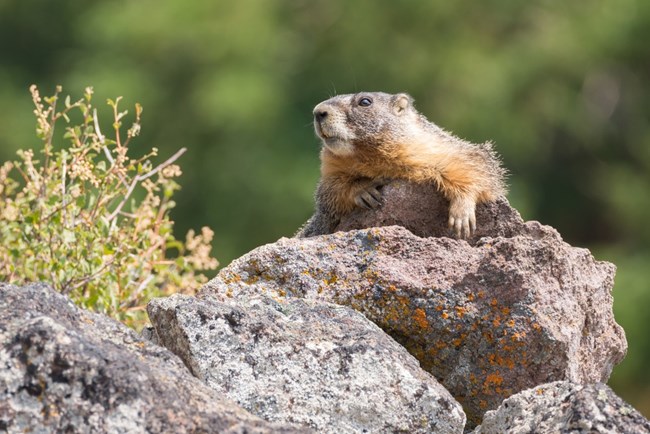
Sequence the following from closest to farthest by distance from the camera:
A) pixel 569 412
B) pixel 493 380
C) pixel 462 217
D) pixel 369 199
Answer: pixel 569 412 → pixel 493 380 → pixel 462 217 → pixel 369 199

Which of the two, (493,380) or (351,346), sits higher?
(493,380)

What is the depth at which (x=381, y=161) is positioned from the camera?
6.07 m

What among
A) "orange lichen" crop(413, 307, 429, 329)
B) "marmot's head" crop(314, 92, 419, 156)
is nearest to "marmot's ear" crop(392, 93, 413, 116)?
"marmot's head" crop(314, 92, 419, 156)

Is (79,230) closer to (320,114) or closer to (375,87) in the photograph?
(320,114)

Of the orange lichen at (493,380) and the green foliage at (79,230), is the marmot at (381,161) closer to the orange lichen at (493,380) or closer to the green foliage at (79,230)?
the green foliage at (79,230)

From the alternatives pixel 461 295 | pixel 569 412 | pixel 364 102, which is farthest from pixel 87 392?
pixel 364 102

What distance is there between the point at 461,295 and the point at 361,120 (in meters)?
1.89

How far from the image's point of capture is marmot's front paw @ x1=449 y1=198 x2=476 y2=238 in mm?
5445

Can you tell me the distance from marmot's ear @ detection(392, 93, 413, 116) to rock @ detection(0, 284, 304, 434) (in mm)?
3212

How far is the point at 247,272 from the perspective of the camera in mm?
4754

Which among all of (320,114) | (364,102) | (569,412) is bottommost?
(569,412)

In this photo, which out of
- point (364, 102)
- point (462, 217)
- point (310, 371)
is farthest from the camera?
point (364, 102)

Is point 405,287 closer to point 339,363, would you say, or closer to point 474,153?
point 339,363

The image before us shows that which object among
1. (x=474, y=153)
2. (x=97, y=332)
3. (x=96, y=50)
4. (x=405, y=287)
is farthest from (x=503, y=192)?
(x=96, y=50)
